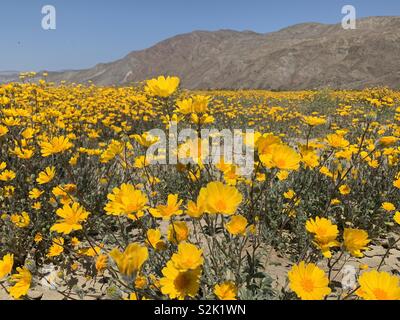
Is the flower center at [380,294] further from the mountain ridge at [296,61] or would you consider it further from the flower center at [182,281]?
the mountain ridge at [296,61]

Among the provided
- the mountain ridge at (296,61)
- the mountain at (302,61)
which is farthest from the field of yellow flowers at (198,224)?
the mountain at (302,61)

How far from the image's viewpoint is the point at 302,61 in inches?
1827

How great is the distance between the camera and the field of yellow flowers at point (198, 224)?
1725mm

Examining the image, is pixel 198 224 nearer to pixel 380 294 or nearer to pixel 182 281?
pixel 182 281

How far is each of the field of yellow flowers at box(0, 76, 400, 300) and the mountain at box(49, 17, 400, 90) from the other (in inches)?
1198

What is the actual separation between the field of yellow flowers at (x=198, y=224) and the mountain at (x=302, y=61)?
30426 millimetres

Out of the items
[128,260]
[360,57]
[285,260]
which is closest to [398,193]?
[285,260]

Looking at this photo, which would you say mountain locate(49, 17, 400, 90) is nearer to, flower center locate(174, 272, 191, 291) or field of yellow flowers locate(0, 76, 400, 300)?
field of yellow flowers locate(0, 76, 400, 300)

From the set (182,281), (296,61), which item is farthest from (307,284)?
(296,61)

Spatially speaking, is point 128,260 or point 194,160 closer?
point 128,260

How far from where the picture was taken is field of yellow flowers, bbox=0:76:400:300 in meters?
1.72

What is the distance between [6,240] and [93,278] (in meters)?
0.88

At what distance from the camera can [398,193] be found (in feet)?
13.2

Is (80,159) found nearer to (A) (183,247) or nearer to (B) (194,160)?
(B) (194,160)
